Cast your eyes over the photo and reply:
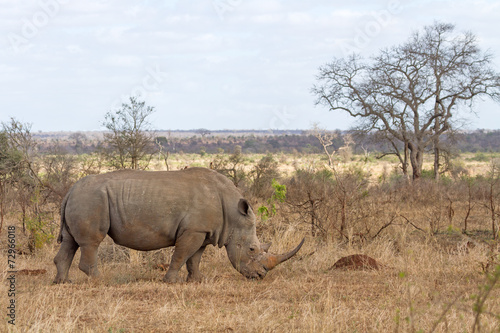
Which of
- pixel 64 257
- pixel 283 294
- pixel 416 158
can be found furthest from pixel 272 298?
pixel 416 158

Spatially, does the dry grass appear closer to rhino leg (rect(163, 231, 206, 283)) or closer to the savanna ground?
the savanna ground

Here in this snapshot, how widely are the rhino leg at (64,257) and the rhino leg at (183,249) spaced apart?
132 cm

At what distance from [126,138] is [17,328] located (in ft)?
46.9

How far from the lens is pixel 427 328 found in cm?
527

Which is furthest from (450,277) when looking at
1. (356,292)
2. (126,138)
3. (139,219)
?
(126,138)

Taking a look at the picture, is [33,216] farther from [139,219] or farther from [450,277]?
[450,277]

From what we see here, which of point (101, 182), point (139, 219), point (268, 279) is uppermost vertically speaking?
point (101, 182)

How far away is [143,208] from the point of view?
7.58 metres

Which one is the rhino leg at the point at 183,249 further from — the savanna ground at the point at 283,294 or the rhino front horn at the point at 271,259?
the rhino front horn at the point at 271,259

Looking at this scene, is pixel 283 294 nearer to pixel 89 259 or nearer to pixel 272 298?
pixel 272 298

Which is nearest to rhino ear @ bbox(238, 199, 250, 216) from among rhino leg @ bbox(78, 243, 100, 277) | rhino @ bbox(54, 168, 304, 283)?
rhino @ bbox(54, 168, 304, 283)

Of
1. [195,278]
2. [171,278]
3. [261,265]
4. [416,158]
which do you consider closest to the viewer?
[171,278]

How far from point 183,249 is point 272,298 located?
1590 millimetres

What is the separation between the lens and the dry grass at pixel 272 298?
5.29 metres
